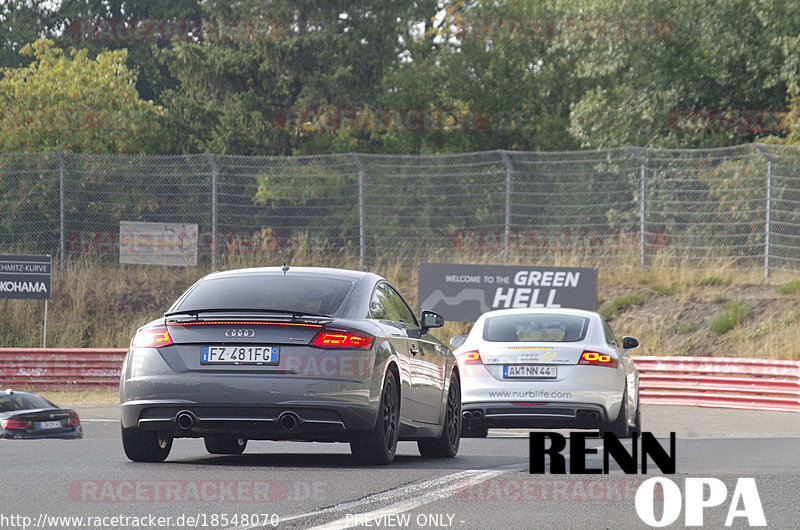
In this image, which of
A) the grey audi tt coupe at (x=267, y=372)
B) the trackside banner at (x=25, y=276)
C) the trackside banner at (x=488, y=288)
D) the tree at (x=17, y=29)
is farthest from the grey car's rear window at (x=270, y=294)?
the tree at (x=17, y=29)

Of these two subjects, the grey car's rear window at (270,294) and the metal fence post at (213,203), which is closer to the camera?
the grey car's rear window at (270,294)

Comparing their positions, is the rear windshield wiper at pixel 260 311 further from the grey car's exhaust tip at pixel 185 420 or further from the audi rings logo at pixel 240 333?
the grey car's exhaust tip at pixel 185 420

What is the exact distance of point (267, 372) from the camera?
920 cm

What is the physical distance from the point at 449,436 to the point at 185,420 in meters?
2.83

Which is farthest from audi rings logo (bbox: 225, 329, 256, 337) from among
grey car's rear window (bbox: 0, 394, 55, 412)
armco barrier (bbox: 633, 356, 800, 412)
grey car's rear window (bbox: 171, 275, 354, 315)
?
armco barrier (bbox: 633, 356, 800, 412)

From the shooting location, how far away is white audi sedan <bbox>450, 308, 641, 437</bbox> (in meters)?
13.9

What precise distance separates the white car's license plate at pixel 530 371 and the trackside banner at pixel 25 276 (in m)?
16.6

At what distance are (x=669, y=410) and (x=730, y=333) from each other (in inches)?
211

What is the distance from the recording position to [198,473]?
29.3ft

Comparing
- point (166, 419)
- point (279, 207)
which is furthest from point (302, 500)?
point (279, 207)

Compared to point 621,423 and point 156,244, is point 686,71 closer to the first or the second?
point 156,244

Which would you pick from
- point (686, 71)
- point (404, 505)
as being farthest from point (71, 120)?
point (404, 505)

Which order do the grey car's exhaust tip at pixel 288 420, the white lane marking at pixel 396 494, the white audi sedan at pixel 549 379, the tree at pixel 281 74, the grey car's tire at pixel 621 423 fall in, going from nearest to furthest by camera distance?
the white lane marking at pixel 396 494 < the grey car's exhaust tip at pixel 288 420 < the white audi sedan at pixel 549 379 < the grey car's tire at pixel 621 423 < the tree at pixel 281 74

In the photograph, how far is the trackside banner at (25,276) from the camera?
28.5 meters
